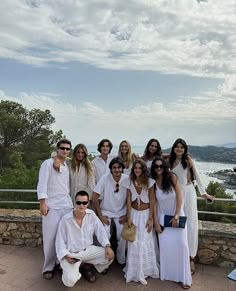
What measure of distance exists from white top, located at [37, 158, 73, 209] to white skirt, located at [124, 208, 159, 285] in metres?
0.92

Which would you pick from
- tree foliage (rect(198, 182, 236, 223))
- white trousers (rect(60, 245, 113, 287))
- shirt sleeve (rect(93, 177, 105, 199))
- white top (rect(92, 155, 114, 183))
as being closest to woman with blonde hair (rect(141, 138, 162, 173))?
white top (rect(92, 155, 114, 183))

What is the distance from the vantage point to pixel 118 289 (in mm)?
3533

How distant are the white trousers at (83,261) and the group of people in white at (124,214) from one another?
0.01m

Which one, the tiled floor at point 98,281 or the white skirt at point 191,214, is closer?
the tiled floor at point 98,281

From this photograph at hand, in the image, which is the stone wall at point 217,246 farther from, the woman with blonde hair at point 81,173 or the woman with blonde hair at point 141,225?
the woman with blonde hair at point 81,173

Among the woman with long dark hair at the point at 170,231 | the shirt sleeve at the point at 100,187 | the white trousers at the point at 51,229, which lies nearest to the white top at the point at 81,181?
the shirt sleeve at the point at 100,187

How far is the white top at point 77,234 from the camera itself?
3.61m

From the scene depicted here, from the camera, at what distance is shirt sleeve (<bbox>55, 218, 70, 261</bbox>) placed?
348 cm

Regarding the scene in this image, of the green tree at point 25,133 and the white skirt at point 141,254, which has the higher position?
the green tree at point 25,133

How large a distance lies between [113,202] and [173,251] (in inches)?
37.3

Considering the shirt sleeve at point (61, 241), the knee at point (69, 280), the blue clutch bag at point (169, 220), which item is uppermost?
the blue clutch bag at point (169, 220)

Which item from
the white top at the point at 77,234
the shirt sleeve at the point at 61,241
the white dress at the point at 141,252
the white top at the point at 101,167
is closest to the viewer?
the shirt sleeve at the point at 61,241

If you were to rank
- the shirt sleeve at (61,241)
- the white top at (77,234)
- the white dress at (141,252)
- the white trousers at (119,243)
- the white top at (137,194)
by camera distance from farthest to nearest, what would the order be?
1. the white trousers at (119,243)
2. the white top at (137,194)
3. the white dress at (141,252)
4. the white top at (77,234)
5. the shirt sleeve at (61,241)

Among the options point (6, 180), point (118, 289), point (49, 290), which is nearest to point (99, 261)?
point (118, 289)
